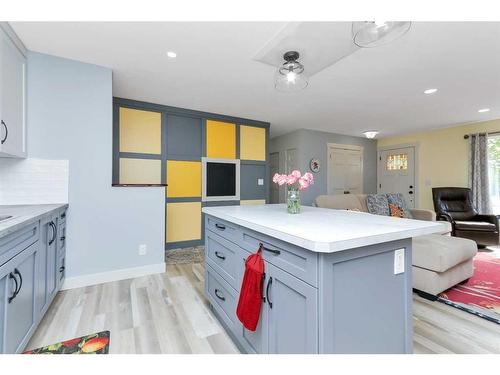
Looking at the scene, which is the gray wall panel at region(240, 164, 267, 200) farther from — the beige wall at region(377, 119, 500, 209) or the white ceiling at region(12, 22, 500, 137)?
the beige wall at region(377, 119, 500, 209)

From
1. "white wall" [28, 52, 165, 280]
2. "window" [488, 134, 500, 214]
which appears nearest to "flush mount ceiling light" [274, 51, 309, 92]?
"white wall" [28, 52, 165, 280]

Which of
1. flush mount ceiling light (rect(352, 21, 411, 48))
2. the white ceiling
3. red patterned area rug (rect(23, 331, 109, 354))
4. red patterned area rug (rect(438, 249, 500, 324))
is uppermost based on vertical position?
the white ceiling

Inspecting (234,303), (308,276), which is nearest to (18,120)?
(234,303)

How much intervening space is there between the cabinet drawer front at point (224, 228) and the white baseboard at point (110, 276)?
128 cm

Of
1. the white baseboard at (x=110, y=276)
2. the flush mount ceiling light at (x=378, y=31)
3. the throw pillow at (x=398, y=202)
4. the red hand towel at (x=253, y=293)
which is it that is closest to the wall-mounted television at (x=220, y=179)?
the white baseboard at (x=110, y=276)

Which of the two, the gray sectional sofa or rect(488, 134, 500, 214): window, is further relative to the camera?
rect(488, 134, 500, 214): window

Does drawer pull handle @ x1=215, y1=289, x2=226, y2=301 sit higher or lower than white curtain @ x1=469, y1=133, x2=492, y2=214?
lower

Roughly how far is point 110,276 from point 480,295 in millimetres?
3744

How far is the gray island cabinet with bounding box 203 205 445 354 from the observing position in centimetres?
90

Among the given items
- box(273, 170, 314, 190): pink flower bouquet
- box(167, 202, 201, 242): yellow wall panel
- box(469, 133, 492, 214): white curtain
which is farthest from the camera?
box(469, 133, 492, 214): white curtain

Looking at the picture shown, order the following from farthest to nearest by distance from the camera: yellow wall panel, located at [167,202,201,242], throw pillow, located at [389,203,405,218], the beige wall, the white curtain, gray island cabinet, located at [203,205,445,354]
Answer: the beige wall < the white curtain < throw pillow, located at [389,203,405,218] < yellow wall panel, located at [167,202,201,242] < gray island cabinet, located at [203,205,445,354]

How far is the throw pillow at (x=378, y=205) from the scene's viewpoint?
3.98 metres

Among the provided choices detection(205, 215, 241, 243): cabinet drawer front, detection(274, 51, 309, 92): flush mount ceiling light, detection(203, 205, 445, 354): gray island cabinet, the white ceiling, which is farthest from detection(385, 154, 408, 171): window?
detection(205, 215, 241, 243): cabinet drawer front

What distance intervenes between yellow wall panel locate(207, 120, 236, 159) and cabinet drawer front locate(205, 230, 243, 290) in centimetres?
252
